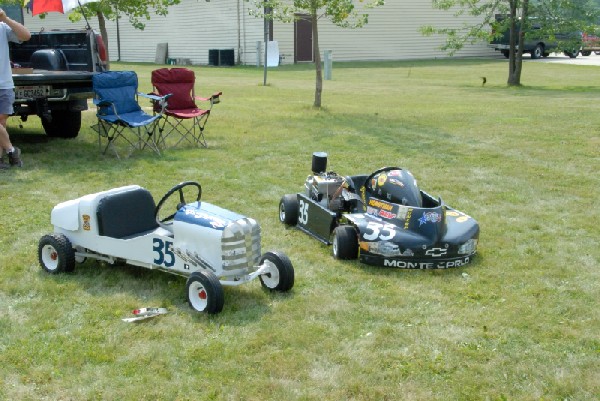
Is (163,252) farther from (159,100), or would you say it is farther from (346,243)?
(159,100)

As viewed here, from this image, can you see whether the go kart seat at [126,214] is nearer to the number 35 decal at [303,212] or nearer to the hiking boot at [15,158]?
the number 35 decal at [303,212]

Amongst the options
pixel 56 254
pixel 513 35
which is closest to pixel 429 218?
pixel 56 254

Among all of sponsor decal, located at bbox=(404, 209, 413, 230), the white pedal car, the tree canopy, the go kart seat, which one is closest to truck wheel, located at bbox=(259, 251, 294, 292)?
the white pedal car

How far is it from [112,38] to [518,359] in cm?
4194

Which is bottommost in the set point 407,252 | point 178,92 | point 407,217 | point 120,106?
point 407,252

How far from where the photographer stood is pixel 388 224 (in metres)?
5.87

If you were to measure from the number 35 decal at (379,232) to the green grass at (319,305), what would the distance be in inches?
9.8

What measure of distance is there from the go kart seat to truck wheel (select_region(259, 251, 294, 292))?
3.27 feet

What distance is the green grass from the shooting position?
3908 millimetres

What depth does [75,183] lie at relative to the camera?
844cm

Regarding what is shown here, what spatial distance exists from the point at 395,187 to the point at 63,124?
22.6 ft

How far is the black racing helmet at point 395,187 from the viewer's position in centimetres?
602

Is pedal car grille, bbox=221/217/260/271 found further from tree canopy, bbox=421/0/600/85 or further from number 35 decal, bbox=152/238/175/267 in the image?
tree canopy, bbox=421/0/600/85

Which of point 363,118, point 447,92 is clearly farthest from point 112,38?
point 363,118
